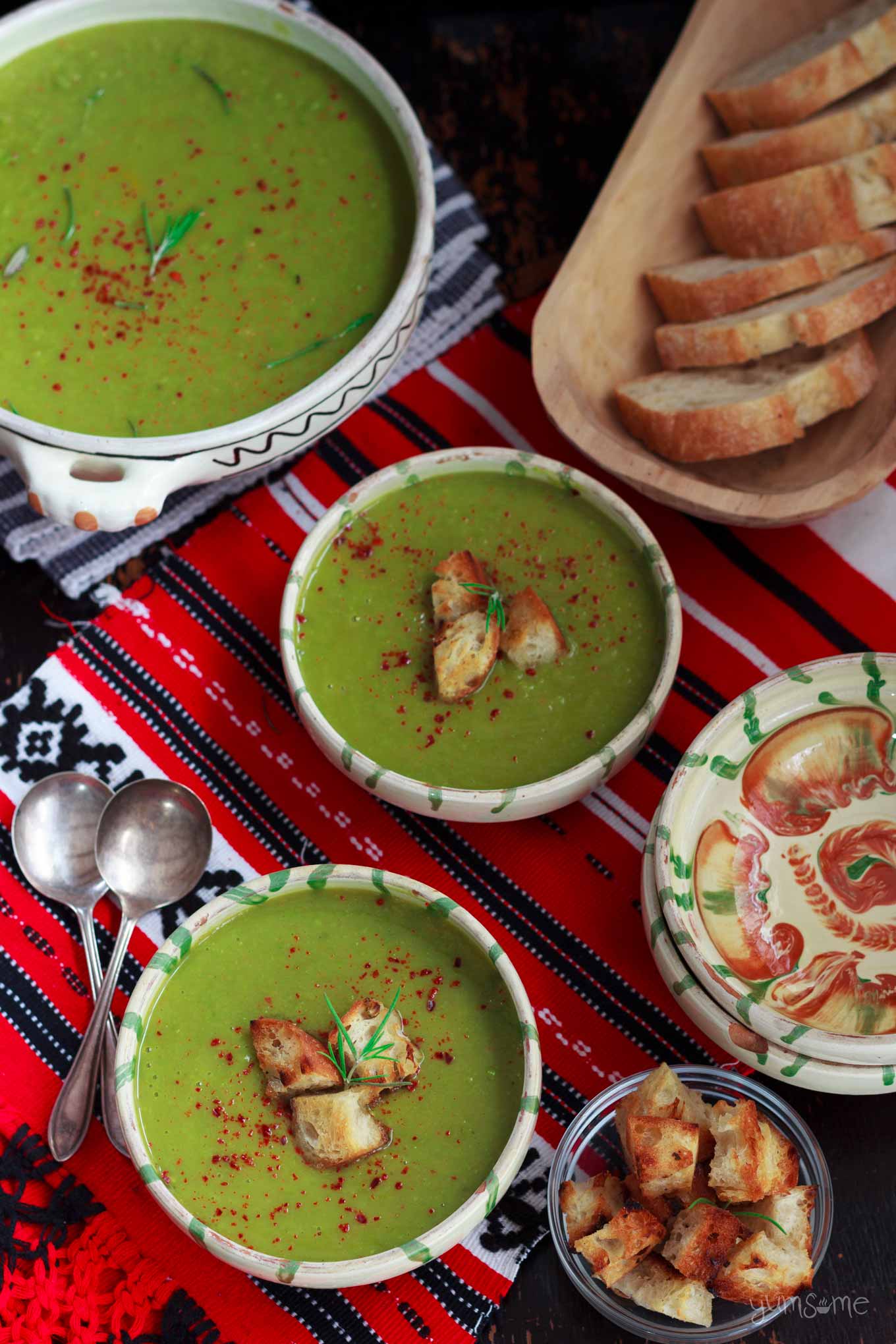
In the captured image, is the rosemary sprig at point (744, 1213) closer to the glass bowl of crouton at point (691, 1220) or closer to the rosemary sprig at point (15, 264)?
the glass bowl of crouton at point (691, 1220)

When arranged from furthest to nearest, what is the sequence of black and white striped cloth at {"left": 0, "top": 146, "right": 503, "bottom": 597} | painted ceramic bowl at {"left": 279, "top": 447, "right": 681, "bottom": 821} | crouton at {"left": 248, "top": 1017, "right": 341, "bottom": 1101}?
black and white striped cloth at {"left": 0, "top": 146, "right": 503, "bottom": 597} → painted ceramic bowl at {"left": 279, "top": 447, "right": 681, "bottom": 821} → crouton at {"left": 248, "top": 1017, "right": 341, "bottom": 1101}

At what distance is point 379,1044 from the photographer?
1748mm

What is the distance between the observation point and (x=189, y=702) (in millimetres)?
2178

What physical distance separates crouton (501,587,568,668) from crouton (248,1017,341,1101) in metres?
0.59

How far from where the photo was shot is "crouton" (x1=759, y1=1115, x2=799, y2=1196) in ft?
5.53

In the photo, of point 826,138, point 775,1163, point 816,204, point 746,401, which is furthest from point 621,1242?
point 826,138

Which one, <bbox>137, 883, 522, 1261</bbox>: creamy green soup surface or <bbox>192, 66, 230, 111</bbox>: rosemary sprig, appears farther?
<bbox>192, 66, 230, 111</bbox>: rosemary sprig

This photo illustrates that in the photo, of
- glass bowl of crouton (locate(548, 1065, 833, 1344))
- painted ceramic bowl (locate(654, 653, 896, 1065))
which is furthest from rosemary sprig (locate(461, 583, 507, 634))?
glass bowl of crouton (locate(548, 1065, 833, 1344))

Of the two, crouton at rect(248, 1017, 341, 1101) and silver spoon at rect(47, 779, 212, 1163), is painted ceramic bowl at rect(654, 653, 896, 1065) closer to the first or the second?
crouton at rect(248, 1017, 341, 1101)

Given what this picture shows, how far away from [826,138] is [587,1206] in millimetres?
1588

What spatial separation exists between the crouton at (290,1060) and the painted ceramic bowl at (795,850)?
471 millimetres

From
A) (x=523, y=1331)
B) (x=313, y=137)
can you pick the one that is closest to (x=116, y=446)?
(x=313, y=137)

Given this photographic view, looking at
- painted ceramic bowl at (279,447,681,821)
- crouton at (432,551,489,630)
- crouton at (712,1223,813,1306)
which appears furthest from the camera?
crouton at (432,551,489,630)

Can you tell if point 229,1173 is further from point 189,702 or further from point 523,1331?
point 189,702
